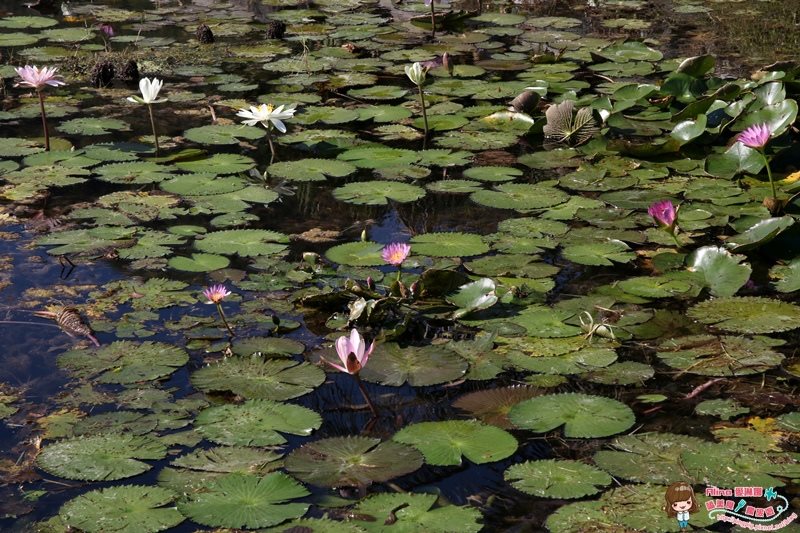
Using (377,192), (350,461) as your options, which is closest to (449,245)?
(377,192)

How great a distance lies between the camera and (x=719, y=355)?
314 cm

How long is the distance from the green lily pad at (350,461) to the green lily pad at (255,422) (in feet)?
0.36

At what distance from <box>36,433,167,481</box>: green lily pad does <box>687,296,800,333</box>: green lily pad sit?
→ 1.91 meters

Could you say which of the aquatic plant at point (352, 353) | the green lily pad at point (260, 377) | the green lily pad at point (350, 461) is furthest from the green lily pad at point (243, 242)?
the green lily pad at point (350, 461)

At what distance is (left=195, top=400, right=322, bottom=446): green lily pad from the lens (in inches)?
106

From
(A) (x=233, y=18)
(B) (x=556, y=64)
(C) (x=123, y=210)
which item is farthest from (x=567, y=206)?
(A) (x=233, y=18)

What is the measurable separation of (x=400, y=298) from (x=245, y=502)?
1240 mm

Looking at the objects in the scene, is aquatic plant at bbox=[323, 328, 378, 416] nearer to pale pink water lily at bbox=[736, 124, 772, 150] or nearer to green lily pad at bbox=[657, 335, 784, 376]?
green lily pad at bbox=[657, 335, 784, 376]

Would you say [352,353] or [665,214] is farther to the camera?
[665,214]

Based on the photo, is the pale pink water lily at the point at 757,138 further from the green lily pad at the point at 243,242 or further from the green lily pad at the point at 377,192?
the green lily pad at the point at 243,242

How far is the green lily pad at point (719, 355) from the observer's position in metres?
3.05

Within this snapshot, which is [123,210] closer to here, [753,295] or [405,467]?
[405,467]

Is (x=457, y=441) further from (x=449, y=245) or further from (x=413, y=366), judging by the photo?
(x=449, y=245)

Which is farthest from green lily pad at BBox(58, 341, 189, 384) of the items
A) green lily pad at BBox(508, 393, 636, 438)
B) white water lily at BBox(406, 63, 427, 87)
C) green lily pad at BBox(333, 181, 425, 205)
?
white water lily at BBox(406, 63, 427, 87)
